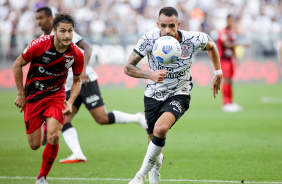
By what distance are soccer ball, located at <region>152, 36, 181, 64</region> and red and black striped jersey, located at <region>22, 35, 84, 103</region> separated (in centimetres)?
123

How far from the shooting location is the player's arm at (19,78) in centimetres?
659

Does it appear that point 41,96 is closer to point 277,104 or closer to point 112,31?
point 277,104

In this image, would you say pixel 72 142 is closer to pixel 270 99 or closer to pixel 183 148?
pixel 183 148

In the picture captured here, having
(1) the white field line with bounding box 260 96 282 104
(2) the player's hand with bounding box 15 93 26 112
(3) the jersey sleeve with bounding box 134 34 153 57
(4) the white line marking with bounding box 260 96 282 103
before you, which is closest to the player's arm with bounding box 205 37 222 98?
(3) the jersey sleeve with bounding box 134 34 153 57

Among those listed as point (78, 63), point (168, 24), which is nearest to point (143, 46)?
point (168, 24)

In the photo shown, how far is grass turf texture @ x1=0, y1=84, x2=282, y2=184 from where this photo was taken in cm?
744

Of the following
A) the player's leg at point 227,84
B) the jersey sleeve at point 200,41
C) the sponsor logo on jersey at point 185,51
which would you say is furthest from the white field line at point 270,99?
the sponsor logo on jersey at point 185,51

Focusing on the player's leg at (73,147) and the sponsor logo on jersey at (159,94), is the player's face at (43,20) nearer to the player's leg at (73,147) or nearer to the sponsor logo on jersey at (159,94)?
the player's leg at (73,147)

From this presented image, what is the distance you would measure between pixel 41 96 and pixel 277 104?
11.6 meters

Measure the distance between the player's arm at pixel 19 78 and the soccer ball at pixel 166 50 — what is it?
1.81 meters

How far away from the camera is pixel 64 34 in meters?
6.56

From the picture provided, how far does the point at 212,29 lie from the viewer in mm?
24031

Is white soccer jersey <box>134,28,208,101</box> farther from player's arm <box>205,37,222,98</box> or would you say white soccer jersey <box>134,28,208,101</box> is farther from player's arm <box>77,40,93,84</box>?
player's arm <box>77,40,93,84</box>

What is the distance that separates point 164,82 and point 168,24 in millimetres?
824
